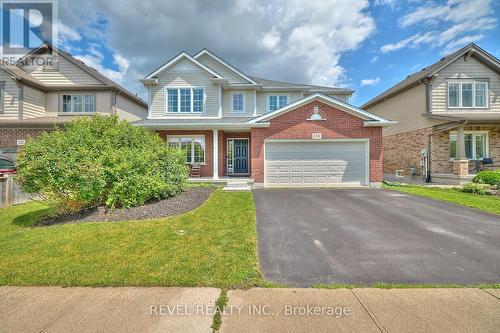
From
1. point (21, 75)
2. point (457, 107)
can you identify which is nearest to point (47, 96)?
point (21, 75)

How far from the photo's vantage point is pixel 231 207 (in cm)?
807

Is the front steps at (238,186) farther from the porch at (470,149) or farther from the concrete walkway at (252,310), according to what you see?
the porch at (470,149)

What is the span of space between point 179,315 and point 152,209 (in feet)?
16.7

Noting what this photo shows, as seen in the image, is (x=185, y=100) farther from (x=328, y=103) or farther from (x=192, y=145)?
(x=328, y=103)

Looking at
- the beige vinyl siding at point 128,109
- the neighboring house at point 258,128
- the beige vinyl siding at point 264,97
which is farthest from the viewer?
the beige vinyl siding at point 128,109

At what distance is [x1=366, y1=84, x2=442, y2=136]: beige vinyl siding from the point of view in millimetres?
16562

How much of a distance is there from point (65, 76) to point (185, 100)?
9023mm

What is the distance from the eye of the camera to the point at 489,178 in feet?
39.9

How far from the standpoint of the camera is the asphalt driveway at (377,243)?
12.4 ft

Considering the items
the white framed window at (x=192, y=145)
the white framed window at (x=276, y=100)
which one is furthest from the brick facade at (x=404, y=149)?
the white framed window at (x=192, y=145)

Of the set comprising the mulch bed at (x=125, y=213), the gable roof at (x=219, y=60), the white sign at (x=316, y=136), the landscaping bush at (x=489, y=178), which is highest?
the gable roof at (x=219, y=60)

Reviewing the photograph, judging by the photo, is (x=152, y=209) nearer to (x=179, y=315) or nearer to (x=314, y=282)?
(x=179, y=315)

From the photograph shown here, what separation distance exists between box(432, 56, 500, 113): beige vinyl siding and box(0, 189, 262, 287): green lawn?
16770 mm

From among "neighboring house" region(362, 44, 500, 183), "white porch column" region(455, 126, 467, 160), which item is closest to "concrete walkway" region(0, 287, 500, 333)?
"white porch column" region(455, 126, 467, 160)
